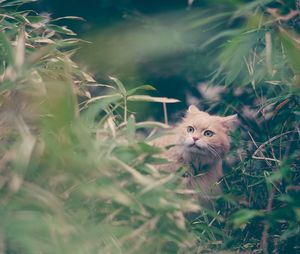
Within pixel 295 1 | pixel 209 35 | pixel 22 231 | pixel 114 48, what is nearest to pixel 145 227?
pixel 22 231

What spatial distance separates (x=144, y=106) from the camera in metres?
2.89

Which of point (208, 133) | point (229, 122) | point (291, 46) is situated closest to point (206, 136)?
point (208, 133)

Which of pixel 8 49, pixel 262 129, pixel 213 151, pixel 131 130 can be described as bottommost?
pixel 213 151

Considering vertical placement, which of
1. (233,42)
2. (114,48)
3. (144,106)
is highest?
(233,42)

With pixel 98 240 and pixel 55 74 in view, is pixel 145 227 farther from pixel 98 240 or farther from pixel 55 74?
pixel 55 74

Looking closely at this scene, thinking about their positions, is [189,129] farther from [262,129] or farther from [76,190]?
[76,190]

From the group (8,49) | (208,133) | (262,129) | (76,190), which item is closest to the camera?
(76,190)

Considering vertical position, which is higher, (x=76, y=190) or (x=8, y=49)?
(x=8, y=49)

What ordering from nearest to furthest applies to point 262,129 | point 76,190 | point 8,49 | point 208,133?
point 76,190
point 8,49
point 262,129
point 208,133

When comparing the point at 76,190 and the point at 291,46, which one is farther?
the point at 291,46

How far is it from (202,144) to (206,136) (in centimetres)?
8

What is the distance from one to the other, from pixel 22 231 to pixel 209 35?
167 cm

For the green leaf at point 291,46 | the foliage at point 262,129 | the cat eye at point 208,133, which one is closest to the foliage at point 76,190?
the foliage at point 262,129

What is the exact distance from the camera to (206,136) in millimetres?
2730
